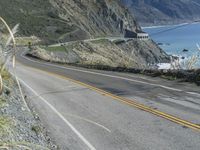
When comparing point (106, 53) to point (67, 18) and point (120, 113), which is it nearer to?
point (67, 18)

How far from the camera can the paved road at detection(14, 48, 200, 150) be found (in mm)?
10125

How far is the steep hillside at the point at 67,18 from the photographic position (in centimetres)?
11925

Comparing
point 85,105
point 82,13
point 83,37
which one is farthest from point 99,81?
point 82,13

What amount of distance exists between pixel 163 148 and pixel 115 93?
27.6 feet

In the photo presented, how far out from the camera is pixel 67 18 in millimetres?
138250

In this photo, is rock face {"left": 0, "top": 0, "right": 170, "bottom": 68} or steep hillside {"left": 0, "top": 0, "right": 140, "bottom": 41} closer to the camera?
rock face {"left": 0, "top": 0, "right": 170, "bottom": 68}

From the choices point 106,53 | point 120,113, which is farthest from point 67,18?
point 120,113

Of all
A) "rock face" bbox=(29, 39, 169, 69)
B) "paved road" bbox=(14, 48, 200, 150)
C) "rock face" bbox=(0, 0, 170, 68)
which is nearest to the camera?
"paved road" bbox=(14, 48, 200, 150)

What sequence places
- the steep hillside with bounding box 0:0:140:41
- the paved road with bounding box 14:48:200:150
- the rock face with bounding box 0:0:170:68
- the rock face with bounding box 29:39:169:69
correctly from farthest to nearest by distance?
the steep hillside with bounding box 0:0:140:41 < the rock face with bounding box 0:0:170:68 < the rock face with bounding box 29:39:169:69 < the paved road with bounding box 14:48:200:150

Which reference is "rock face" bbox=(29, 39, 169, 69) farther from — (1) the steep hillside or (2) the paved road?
(2) the paved road

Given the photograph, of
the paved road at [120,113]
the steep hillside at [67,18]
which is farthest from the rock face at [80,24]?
the paved road at [120,113]

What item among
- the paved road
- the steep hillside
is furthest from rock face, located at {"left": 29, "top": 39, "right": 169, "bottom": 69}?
the paved road

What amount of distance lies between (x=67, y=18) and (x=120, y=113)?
126 m

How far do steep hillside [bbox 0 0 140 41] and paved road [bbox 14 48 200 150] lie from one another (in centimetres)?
9394
